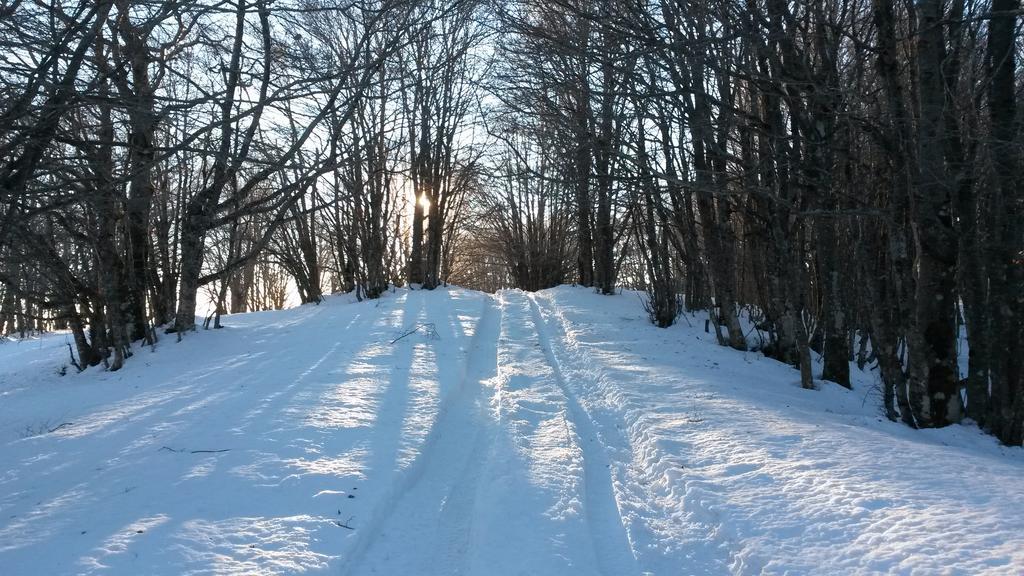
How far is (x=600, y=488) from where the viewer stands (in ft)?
17.3

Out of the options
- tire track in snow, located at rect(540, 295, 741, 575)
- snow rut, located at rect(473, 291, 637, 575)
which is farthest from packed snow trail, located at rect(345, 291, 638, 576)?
tire track in snow, located at rect(540, 295, 741, 575)

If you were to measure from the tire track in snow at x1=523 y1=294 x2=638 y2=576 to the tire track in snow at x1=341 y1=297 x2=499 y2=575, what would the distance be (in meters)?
0.92

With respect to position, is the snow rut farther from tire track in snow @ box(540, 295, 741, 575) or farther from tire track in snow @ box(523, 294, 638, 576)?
tire track in snow @ box(540, 295, 741, 575)

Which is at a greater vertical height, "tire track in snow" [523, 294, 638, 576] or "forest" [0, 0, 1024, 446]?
"forest" [0, 0, 1024, 446]

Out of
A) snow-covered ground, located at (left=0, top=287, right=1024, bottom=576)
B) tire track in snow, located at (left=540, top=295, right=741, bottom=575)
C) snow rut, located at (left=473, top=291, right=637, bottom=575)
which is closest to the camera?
snow-covered ground, located at (left=0, top=287, right=1024, bottom=576)

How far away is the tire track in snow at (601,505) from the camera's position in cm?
409

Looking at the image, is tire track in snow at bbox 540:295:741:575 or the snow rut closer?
tire track in snow at bbox 540:295:741:575

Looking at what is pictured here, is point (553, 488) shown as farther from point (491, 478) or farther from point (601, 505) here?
point (491, 478)

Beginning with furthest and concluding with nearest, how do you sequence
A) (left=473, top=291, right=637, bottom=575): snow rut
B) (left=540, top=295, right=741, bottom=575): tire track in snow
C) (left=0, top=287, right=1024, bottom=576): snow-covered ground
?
1. (left=473, top=291, right=637, bottom=575): snow rut
2. (left=540, top=295, right=741, bottom=575): tire track in snow
3. (left=0, top=287, right=1024, bottom=576): snow-covered ground

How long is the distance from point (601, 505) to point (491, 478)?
1.01 meters

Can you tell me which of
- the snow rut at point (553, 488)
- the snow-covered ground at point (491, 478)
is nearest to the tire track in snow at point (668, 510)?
the snow-covered ground at point (491, 478)

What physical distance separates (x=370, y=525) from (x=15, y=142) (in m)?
3.75

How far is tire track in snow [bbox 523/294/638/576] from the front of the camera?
409 centimetres

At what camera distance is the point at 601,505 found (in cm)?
493
